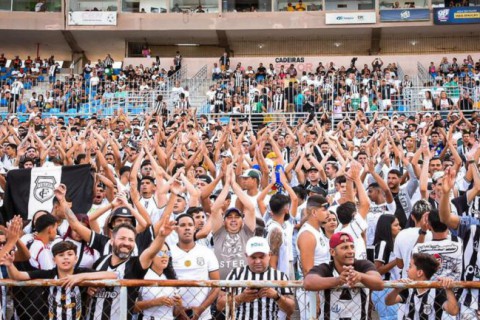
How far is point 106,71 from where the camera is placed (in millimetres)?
30781

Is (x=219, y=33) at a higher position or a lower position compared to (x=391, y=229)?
higher

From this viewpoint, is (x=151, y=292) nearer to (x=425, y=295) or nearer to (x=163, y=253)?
(x=163, y=253)

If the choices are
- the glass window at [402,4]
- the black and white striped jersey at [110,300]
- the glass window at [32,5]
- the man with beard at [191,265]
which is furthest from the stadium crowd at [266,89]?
the black and white striped jersey at [110,300]

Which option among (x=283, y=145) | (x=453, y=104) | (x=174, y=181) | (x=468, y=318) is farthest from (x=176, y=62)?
(x=468, y=318)

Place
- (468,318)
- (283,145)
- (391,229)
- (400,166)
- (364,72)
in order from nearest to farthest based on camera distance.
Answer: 1. (468,318)
2. (391,229)
3. (400,166)
4. (283,145)
5. (364,72)

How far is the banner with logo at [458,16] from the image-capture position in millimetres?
32844

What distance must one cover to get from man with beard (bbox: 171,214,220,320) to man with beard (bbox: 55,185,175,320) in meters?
0.49

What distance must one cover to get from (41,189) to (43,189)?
1.1 inches

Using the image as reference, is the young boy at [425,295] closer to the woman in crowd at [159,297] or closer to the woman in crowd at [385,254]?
the woman in crowd at [385,254]

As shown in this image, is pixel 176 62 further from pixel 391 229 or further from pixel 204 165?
pixel 391 229

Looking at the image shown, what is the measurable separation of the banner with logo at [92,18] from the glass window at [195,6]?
11.2 feet

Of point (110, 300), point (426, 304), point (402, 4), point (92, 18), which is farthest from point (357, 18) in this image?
point (110, 300)

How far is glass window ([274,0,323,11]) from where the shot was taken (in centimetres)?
3450

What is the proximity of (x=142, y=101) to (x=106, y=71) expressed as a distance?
7272 mm
